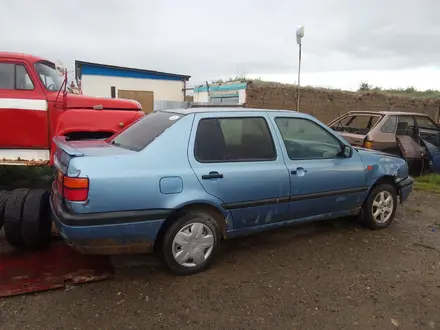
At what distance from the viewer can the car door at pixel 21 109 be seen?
525 cm

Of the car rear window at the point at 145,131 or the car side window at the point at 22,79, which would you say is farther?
the car side window at the point at 22,79

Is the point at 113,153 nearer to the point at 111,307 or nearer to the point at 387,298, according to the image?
the point at 111,307

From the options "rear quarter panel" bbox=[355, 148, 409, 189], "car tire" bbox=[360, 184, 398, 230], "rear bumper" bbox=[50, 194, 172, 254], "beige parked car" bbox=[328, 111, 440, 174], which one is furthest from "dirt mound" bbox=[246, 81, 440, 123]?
"rear bumper" bbox=[50, 194, 172, 254]

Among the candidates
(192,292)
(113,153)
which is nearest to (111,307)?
(192,292)

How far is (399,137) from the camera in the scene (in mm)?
8094

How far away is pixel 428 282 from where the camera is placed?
3604 mm

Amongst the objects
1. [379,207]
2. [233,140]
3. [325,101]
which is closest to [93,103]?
[233,140]

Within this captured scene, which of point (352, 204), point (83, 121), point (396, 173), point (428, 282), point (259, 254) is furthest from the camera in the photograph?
point (83, 121)

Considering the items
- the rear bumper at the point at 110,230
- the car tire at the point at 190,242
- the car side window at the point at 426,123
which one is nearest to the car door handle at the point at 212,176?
the car tire at the point at 190,242

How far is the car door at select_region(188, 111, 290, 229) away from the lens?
11.6 ft

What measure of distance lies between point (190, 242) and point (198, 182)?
578mm

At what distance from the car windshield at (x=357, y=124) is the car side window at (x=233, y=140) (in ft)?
16.4

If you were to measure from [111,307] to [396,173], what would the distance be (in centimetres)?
395

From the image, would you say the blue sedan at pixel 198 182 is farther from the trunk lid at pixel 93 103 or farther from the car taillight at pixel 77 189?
the trunk lid at pixel 93 103
